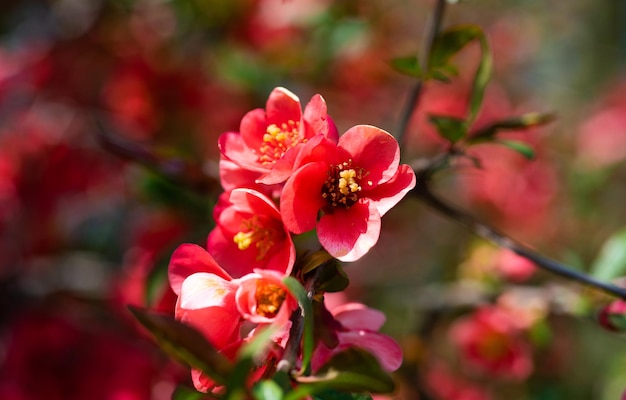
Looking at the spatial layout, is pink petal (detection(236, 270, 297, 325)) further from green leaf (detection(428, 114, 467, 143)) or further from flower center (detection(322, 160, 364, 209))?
green leaf (detection(428, 114, 467, 143))

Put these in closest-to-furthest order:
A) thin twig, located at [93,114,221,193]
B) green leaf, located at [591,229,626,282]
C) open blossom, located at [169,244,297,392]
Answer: open blossom, located at [169,244,297,392] → thin twig, located at [93,114,221,193] → green leaf, located at [591,229,626,282]

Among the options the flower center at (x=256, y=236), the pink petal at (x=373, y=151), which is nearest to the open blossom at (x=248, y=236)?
the flower center at (x=256, y=236)

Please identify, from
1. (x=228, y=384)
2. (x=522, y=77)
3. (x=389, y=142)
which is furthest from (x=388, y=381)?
(x=522, y=77)

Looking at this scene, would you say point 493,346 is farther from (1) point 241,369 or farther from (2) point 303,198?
(1) point 241,369

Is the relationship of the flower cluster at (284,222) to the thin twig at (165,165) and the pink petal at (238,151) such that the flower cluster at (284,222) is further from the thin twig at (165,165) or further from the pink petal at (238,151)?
the thin twig at (165,165)

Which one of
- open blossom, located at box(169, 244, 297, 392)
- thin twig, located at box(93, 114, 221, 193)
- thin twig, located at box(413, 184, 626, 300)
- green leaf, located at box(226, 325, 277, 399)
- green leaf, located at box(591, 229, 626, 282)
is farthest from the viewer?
green leaf, located at box(591, 229, 626, 282)

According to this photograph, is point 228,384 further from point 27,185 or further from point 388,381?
point 27,185

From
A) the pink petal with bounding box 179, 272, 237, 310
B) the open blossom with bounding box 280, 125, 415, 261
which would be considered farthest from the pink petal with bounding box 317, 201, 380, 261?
the pink petal with bounding box 179, 272, 237, 310

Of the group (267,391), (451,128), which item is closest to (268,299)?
(267,391)
